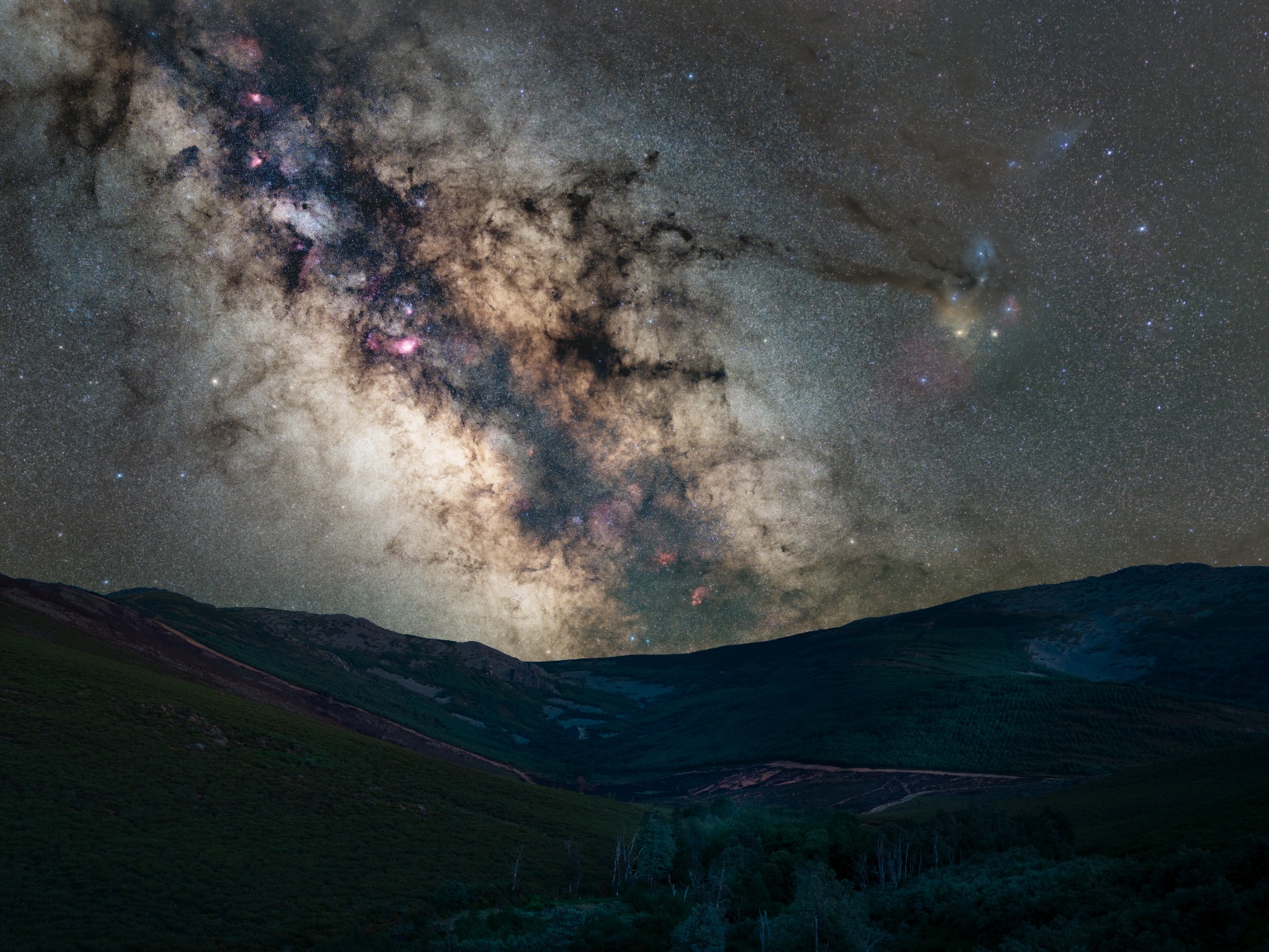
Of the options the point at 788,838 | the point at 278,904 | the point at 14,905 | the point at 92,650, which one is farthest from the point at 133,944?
the point at 92,650

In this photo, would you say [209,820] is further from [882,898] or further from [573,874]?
[882,898]

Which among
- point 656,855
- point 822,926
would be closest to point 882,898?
point 822,926

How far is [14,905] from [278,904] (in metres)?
10.8

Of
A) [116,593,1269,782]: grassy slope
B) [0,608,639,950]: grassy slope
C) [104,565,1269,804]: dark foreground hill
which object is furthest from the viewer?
[104,565,1269,804]: dark foreground hill

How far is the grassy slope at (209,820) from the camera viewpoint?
32125mm

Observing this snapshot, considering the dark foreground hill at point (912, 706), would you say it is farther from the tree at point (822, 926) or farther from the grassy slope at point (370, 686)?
the tree at point (822, 926)

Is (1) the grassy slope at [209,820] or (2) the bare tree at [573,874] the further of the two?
(2) the bare tree at [573,874]

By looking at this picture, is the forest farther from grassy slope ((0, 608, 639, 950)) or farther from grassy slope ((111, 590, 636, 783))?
→ grassy slope ((111, 590, 636, 783))

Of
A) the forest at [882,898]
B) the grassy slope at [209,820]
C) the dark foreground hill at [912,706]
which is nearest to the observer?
the forest at [882,898]

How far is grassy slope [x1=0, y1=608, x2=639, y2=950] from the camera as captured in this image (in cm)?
3212

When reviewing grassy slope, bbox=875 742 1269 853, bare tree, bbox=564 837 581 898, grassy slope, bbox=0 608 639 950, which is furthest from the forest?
grassy slope, bbox=0 608 639 950

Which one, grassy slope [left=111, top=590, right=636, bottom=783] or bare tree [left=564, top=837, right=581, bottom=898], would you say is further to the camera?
grassy slope [left=111, top=590, right=636, bottom=783]

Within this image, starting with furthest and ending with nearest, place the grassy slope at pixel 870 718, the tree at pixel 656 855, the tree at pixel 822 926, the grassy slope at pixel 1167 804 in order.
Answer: the grassy slope at pixel 870 718 < the tree at pixel 656 855 < the grassy slope at pixel 1167 804 < the tree at pixel 822 926

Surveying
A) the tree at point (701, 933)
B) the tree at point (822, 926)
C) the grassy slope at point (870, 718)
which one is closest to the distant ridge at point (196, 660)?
the grassy slope at point (870, 718)
